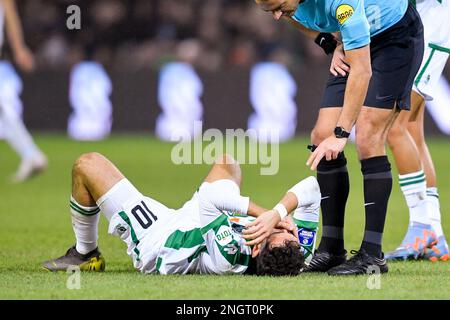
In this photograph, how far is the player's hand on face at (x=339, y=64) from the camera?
6723 millimetres

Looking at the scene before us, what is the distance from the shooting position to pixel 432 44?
7918 millimetres

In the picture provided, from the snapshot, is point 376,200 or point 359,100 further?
point 376,200

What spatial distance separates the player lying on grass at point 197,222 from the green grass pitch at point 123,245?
4.8 inches

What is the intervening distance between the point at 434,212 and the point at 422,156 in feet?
1.65

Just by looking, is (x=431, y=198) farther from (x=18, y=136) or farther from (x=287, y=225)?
(x=18, y=136)

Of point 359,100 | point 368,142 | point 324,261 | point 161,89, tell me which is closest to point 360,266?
point 324,261

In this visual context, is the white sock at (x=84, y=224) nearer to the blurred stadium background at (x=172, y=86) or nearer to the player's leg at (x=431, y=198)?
the player's leg at (x=431, y=198)

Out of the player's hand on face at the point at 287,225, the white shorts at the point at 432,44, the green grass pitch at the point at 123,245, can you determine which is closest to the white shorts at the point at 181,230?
the green grass pitch at the point at 123,245

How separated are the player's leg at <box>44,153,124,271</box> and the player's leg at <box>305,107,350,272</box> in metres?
1.31

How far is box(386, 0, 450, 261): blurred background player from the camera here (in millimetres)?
7551

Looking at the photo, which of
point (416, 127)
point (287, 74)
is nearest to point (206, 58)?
point (287, 74)
